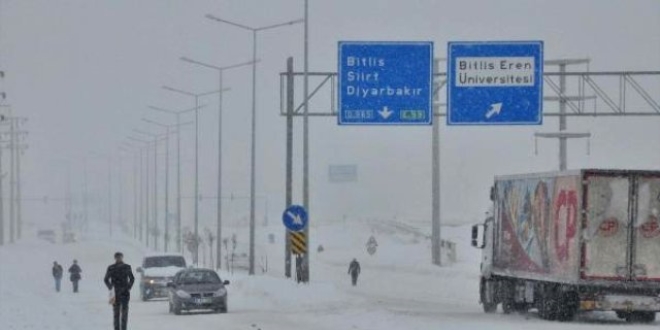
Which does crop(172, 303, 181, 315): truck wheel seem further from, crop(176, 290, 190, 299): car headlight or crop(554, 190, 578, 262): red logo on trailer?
crop(554, 190, 578, 262): red logo on trailer

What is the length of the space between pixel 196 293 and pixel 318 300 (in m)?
6.01

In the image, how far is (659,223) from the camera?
3144 centimetres

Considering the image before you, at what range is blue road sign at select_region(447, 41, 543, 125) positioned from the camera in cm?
4509

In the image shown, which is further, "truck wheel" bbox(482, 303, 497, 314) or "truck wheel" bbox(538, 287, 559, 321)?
"truck wheel" bbox(482, 303, 497, 314)

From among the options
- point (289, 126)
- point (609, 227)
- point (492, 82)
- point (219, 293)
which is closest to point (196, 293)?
point (219, 293)

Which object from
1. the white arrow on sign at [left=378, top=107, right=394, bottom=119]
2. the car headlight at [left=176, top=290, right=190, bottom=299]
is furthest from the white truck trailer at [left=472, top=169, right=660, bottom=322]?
the white arrow on sign at [left=378, top=107, right=394, bottom=119]

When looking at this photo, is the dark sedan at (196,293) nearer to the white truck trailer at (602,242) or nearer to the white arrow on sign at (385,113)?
the white arrow on sign at (385,113)

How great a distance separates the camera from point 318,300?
46.0 meters

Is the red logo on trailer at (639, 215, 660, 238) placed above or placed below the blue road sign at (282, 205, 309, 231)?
above

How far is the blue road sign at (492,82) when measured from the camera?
4509cm

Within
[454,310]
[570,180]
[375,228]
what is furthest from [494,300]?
[375,228]

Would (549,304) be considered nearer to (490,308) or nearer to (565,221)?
(565,221)

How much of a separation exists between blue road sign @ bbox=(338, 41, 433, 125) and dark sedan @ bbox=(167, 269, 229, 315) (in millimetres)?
6360

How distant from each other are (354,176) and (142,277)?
9592cm
